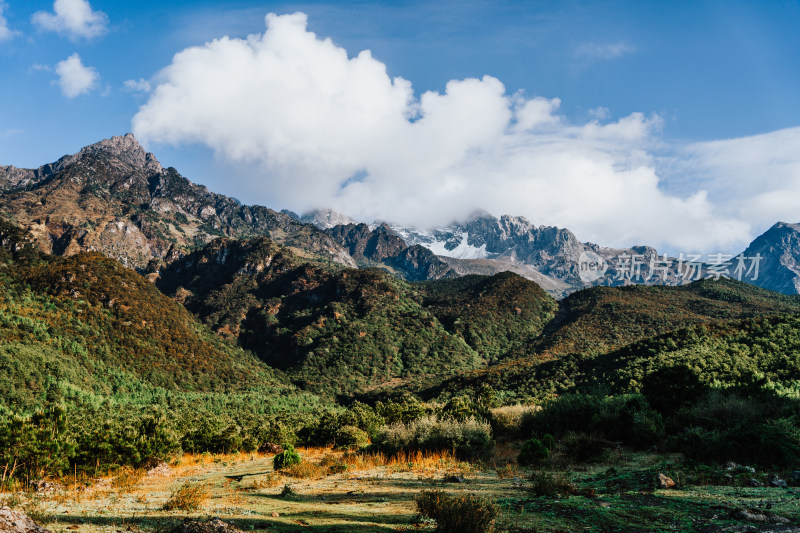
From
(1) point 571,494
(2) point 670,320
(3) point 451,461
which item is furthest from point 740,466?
(2) point 670,320

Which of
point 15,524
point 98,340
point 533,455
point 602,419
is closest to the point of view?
point 15,524

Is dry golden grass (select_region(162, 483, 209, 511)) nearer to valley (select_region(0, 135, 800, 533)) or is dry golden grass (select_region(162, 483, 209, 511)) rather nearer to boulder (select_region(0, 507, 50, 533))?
valley (select_region(0, 135, 800, 533))

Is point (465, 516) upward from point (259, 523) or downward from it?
upward

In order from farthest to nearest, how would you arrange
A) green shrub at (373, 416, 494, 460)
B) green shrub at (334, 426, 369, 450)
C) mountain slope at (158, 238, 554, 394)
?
mountain slope at (158, 238, 554, 394) → green shrub at (334, 426, 369, 450) → green shrub at (373, 416, 494, 460)

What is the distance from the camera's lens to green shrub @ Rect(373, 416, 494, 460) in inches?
829

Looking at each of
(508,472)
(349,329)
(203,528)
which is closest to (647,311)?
(349,329)

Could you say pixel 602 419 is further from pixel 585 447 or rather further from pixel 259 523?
pixel 259 523

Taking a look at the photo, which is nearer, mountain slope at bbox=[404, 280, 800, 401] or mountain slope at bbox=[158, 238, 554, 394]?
mountain slope at bbox=[404, 280, 800, 401]

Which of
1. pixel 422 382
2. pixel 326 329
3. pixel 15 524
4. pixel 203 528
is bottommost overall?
pixel 422 382

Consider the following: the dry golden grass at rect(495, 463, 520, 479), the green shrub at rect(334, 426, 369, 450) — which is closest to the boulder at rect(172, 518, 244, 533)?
the dry golden grass at rect(495, 463, 520, 479)

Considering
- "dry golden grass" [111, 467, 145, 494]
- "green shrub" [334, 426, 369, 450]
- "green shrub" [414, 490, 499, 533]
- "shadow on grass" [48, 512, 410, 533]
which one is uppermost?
"green shrub" [414, 490, 499, 533]

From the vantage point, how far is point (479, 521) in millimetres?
7359

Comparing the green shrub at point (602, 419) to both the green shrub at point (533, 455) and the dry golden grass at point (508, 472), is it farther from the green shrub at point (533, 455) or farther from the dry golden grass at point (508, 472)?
the dry golden grass at point (508, 472)

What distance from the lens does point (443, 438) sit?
21.8 metres
